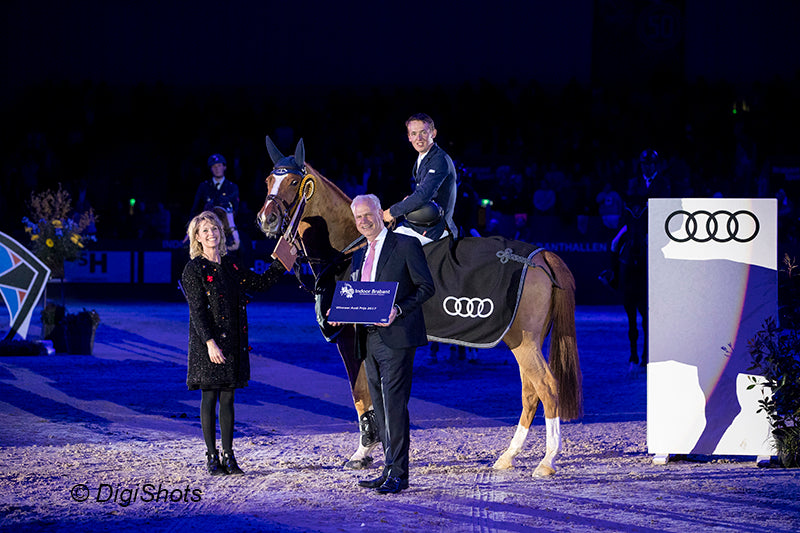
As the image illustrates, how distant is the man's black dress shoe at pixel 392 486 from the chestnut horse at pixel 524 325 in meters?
0.77

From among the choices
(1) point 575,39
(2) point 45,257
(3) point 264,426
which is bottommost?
(3) point 264,426

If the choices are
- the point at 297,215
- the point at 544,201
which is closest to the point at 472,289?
the point at 297,215

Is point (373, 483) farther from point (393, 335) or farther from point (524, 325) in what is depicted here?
point (524, 325)

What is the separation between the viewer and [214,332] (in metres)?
6.12

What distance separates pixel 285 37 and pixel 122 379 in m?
15.8

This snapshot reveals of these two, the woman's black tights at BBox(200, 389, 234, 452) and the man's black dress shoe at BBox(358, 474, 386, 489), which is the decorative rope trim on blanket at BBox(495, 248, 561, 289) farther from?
the woman's black tights at BBox(200, 389, 234, 452)

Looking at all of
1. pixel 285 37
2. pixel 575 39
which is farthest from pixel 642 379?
pixel 285 37

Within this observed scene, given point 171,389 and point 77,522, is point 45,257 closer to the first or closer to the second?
point 171,389

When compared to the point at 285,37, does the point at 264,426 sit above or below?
below

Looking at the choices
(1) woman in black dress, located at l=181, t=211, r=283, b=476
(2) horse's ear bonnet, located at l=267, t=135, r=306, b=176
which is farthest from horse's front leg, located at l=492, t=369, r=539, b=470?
(2) horse's ear bonnet, located at l=267, t=135, r=306, b=176

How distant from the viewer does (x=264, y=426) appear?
806 cm

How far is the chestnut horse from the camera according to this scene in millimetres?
6441

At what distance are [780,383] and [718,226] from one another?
118cm

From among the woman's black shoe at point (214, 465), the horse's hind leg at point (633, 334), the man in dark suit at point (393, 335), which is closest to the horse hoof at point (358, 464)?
the man in dark suit at point (393, 335)
